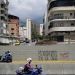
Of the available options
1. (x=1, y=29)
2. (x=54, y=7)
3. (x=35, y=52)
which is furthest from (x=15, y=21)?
(x=35, y=52)

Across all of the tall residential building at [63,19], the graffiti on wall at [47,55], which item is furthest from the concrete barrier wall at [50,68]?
the tall residential building at [63,19]

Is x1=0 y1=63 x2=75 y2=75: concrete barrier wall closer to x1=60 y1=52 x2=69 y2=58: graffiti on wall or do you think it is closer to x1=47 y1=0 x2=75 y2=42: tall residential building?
x1=60 y1=52 x2=69 y2=58: graffiti on wall

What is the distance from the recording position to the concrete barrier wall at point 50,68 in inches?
599

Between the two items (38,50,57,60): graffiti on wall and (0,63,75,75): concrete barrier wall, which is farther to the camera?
(38,50,57,60): graffiti on wall

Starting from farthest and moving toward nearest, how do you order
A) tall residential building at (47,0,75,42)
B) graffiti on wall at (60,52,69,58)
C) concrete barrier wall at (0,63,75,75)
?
tall residential building at (47,0,75,42) → graffiti on wall at (60,52,69,58) → concrete barrier wall at (0,63,75,75)

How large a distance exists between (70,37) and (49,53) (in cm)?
4304

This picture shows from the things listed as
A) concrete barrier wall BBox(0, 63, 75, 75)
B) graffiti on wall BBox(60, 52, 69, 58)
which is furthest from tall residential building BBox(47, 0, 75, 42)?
concrete barrier wall BBox(0, 63, 75, 75)

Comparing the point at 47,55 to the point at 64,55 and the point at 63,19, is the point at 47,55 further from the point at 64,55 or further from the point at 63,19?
the point at 63,19

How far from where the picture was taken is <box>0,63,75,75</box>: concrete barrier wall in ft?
50.0

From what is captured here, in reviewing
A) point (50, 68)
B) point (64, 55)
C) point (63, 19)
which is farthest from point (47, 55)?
point (63, 19)

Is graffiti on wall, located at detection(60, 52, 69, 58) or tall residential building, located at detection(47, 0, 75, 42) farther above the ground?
tall residential building, located at detection(47, 0, 75, 42)

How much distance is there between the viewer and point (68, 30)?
69.1 m

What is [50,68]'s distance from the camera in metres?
15.2

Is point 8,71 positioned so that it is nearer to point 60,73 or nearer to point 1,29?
point 60,73
